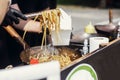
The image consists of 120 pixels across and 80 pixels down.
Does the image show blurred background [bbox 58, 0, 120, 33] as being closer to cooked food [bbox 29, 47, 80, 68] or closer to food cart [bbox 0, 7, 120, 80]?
cooked food [bbox 29, 47, 80, 68]

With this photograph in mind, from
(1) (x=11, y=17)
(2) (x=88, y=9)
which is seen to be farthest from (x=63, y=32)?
(2) (x=88, y=9)

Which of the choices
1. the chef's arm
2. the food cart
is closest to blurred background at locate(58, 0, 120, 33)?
the chef's arm

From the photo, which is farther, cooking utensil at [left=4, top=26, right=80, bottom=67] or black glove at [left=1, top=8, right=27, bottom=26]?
cooking utensil at [left=4, top=26, right=80, bottom=67]

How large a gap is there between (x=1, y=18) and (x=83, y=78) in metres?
0.56

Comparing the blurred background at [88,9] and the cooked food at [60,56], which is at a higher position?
the cooked food at [60,56]

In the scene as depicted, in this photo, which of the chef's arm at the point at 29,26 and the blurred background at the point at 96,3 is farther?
the blurred background at the point at 96,3

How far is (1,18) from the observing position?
87.9 inches

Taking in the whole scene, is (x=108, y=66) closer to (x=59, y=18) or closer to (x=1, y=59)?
(x=59, y=18)

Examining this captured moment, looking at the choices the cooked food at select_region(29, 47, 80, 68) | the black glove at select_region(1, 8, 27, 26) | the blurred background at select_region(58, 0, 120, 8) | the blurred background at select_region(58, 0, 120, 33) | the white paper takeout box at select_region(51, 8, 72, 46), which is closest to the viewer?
the black glove at select_region(1, 8, 27, 26)

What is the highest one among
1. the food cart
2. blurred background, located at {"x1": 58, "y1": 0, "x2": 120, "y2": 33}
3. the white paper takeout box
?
the white paper takeout box

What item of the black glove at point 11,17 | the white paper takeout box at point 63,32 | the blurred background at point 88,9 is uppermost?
the black glove at point 11,17

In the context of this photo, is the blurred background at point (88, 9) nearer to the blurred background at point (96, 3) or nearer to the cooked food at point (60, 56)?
the blurred background at point (96, 3)

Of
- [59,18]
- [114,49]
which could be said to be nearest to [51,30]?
[59,18]

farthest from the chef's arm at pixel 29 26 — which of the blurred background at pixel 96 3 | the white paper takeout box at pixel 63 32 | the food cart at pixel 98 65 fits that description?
the blurred background at pixel 96 3
